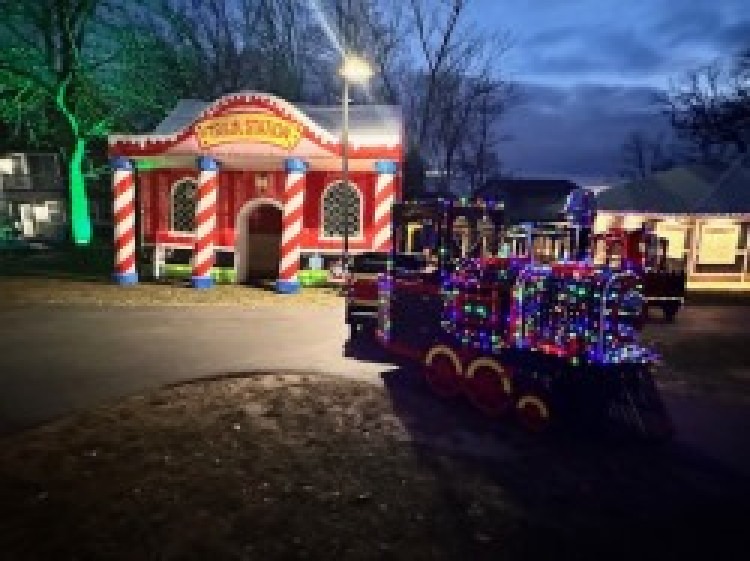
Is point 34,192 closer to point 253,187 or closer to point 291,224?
point 253,187

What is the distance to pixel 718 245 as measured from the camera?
853 inches

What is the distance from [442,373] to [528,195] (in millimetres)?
47523

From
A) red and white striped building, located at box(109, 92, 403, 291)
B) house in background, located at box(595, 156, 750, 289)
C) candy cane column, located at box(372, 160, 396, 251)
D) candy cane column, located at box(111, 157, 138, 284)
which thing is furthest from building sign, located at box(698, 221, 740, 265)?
candy cane column, located at box(111, 157, 138, 284)

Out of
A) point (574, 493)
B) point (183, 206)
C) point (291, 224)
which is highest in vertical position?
point (183, 206)

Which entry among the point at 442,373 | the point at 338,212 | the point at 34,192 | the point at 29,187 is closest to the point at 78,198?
the point at 34,192

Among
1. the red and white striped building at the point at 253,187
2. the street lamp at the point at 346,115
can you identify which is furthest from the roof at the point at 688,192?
the street lamp at the point at 346,115

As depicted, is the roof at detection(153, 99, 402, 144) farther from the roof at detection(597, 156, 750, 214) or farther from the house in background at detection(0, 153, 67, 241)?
the house in background at detection(0, 153, 67, 241)

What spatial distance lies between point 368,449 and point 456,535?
188 centimetres

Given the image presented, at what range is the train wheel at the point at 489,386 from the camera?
7.59 meters

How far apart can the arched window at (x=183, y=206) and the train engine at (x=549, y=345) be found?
1264 cm

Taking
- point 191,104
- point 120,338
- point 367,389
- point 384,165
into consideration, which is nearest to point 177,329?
point 120,338

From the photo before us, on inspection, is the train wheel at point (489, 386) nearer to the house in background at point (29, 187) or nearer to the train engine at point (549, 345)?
the train engine at point (549, 345)

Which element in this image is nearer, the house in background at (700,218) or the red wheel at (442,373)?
the red wheel at (442,373)

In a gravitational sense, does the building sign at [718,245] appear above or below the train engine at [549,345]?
above
